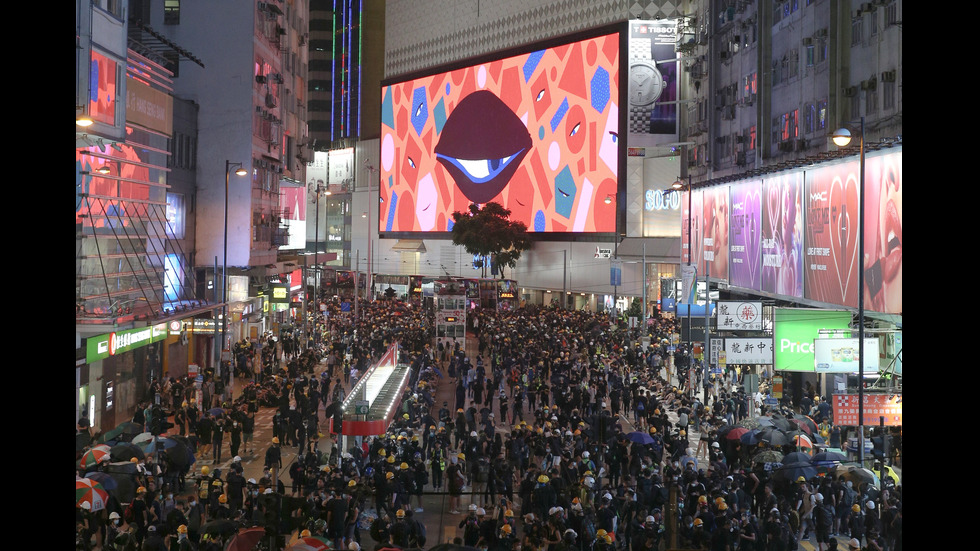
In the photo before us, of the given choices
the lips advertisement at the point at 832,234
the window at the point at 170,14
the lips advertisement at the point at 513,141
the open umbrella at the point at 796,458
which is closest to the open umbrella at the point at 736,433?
the open umbrella at the point at 796,458

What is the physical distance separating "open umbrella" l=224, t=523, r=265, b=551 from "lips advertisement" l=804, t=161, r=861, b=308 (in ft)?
54.5

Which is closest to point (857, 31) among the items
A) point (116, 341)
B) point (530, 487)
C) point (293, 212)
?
point (530, 487)

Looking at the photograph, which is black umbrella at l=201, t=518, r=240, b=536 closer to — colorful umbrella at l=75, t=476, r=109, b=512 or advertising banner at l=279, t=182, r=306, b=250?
colorful umbrella at l=75, t=476, r=109, b=512

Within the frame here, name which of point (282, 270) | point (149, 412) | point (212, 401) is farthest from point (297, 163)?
point (149, 412)

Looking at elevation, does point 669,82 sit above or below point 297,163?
above

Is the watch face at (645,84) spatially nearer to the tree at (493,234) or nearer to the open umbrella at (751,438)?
the tree at (493,234)

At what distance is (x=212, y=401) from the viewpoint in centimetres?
3244

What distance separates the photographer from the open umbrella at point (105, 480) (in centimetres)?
1647

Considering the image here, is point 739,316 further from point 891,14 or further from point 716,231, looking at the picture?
point 716,231

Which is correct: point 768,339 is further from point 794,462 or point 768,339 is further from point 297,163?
point 297,163

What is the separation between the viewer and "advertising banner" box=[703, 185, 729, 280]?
42.1m

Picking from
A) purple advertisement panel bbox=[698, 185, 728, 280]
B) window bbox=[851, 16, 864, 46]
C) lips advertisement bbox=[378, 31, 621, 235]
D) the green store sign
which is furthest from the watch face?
the green store sign

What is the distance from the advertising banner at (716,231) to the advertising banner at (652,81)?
22.9m

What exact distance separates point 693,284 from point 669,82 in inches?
1453
